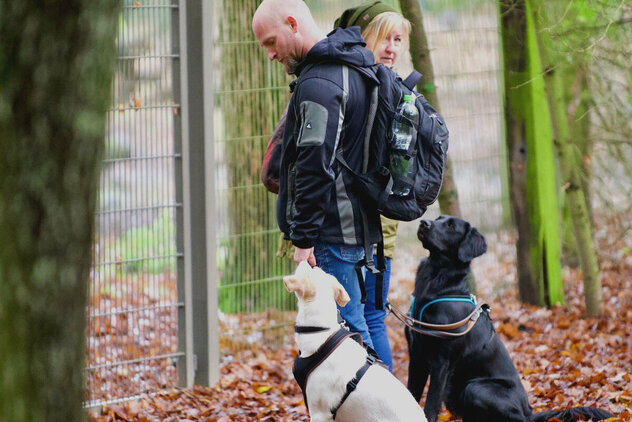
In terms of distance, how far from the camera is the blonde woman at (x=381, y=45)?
468 centimetres

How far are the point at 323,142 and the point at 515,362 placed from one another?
149 inches

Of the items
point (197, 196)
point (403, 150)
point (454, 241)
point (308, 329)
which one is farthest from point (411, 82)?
point (197, 196)

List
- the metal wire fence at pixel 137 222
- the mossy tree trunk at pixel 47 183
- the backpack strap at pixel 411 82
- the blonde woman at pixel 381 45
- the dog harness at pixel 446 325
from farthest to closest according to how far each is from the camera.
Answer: the metal wire fence at pixel 137 222
the dog harness at pixel 446 325
the blonde woman at pixel 381 45
the backpack strap at pixel 411 82
the mossy tree trunk at pixel 47 183

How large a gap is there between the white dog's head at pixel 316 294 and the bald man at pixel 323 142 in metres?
0.24

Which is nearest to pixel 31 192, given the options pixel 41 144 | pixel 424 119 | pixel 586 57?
pixel 41 144

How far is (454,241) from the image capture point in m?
5.00

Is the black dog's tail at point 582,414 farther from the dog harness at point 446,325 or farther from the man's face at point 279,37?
the man's face at point 279,37

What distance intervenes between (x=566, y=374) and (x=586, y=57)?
393 cm

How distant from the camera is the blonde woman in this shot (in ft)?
15.3

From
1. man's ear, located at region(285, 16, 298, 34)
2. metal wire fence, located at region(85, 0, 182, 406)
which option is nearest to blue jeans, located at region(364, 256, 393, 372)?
man's ear, located at region(285, 16, 298, 34)

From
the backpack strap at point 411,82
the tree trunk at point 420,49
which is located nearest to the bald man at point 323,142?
the backpack strap at point 411,82

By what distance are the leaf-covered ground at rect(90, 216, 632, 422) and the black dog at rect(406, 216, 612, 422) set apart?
51 cm

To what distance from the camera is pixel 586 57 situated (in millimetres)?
8828

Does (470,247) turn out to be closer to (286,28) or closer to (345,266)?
(345,266)
